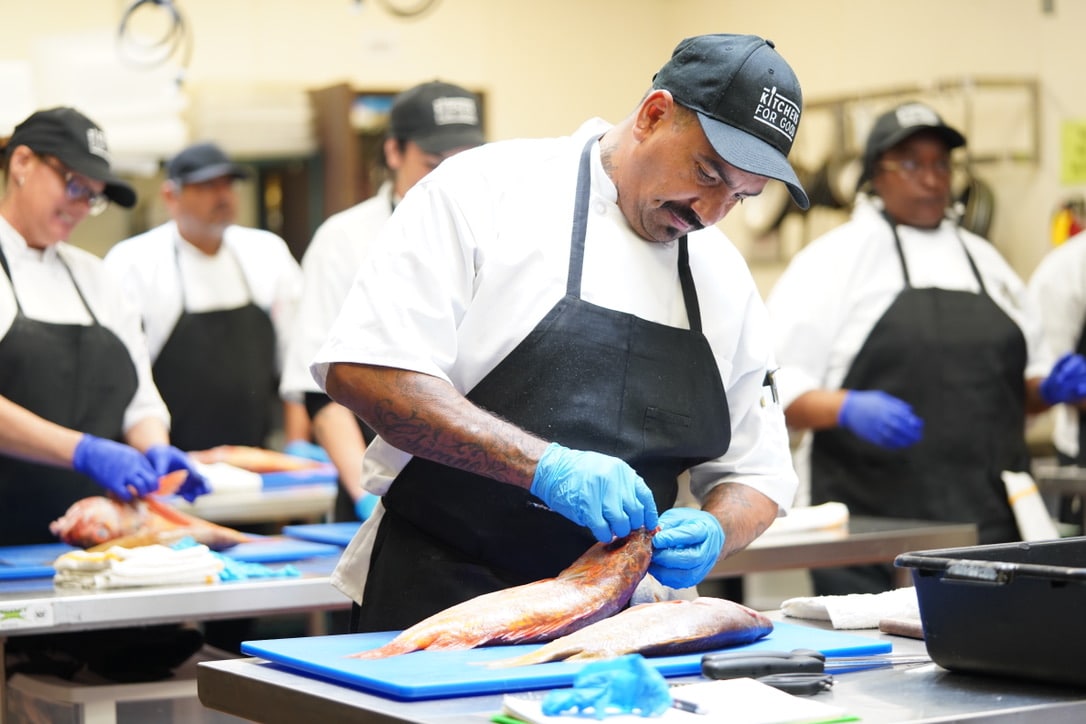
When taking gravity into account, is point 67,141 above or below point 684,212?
above

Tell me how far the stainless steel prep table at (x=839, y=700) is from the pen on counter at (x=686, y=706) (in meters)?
0.18

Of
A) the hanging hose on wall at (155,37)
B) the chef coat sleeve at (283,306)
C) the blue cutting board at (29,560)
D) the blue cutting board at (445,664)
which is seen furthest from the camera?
the hanging hose on wall at (155,37)

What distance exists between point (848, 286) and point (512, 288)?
2165 mm

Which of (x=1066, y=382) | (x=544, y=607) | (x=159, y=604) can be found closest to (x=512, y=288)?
(x=544, y=607)

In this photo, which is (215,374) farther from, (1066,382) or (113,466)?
(1066,382)

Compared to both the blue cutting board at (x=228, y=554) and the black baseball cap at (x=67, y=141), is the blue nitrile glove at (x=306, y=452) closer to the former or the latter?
the blue cutting board at (x=228, y=554)

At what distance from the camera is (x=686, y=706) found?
1.55 m

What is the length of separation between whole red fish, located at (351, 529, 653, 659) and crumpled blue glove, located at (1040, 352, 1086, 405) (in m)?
2.64

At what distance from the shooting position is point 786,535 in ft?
12.0

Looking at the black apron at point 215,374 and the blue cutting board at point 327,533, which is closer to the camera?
the blue cutting board at point 327,533

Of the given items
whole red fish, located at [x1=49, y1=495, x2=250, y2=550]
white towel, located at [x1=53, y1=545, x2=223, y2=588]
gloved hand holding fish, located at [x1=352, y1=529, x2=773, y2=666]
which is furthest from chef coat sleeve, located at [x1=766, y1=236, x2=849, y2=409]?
gloved hand holding fish, located at [x1=352, y1=529, x2=773, y2=666]

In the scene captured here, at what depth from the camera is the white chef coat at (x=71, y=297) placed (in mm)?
3570

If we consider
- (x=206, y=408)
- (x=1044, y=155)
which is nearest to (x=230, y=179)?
(x=206, y=408)

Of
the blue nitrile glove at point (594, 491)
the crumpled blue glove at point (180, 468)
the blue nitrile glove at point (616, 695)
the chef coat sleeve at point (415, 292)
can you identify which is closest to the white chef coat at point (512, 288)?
the chef coat sleeve at point (415, 292)
